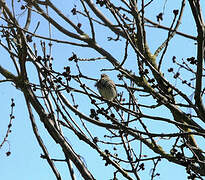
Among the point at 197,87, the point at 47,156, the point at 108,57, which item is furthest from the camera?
the point at 108,57

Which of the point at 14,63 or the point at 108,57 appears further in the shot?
the point at 14,63

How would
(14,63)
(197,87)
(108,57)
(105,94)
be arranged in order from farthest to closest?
(105,94), (14,63), (108,57), (197,87)

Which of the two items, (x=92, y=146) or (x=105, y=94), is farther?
(x=105, y=94)

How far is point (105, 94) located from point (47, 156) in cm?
366

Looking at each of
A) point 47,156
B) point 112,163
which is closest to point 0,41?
point 47,156

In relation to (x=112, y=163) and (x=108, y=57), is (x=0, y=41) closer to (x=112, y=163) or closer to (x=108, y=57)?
(x=108, y=57)

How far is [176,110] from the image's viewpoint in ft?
11.5

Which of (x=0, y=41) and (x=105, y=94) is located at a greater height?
(x=105, y=94)

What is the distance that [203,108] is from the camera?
3.40m

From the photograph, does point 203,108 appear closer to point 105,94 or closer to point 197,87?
point 197,87

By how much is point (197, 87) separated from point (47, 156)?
71.3 inches

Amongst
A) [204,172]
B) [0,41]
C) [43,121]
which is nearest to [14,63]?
[0,41]

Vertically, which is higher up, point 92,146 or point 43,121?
point 43,121

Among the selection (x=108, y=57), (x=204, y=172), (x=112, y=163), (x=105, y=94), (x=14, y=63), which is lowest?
(x=204, y=172)
